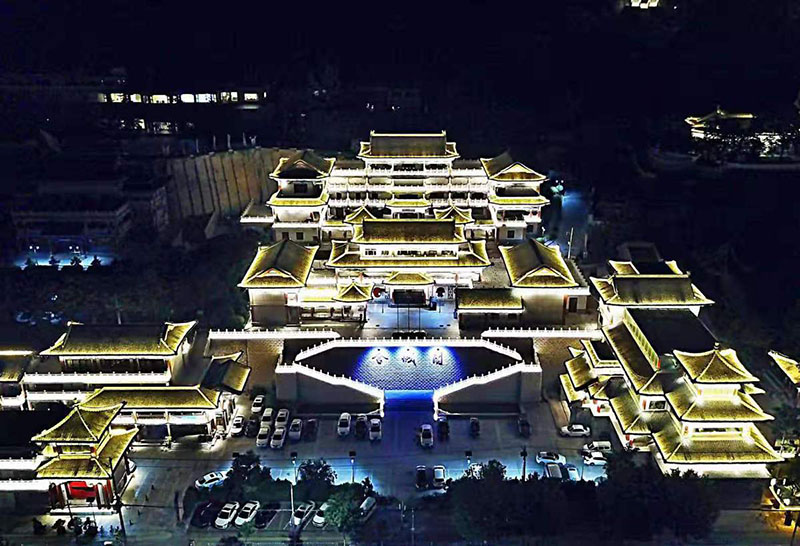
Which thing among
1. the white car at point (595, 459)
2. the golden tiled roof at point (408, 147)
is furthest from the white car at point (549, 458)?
the golden tiled roof at point (408, 147)

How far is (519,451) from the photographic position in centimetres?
2333

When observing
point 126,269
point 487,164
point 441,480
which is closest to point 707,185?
point 487,164

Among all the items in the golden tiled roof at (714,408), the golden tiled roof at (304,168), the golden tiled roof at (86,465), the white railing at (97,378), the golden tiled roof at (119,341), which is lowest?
the golden tiled roof at (86,465)

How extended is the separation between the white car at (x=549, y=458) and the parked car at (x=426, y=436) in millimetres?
3795

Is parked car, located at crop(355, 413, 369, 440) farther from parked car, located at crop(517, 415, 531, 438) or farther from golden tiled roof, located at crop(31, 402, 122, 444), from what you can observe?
golden tiled roof, located at crop(31, 402, 122, 444)

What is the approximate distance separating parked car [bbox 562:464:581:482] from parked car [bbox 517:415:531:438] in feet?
7.08

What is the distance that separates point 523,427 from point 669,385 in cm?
545

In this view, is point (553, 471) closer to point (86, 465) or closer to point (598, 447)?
point (598, 447)

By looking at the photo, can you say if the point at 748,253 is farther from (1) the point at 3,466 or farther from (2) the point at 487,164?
(1) the point at 3,466

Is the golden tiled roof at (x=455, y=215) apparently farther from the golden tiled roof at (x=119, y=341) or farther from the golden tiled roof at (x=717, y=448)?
the golden tiled roof at (x=717, y=448)

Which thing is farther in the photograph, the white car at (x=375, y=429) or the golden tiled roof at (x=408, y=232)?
the golden tiled roof at (x=408, y=232)

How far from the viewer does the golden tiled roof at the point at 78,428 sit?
20.1 m

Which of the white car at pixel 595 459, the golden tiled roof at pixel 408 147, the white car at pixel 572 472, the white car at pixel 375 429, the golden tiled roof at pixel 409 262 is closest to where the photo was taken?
the white car at pixel 572 472

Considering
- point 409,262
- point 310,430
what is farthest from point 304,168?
point 310,430
